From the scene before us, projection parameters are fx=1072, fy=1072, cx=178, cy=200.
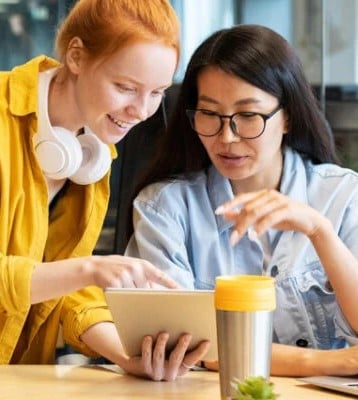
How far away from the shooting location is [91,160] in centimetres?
203

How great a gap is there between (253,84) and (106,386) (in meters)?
0.63

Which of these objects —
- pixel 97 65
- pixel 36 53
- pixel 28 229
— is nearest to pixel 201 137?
pixel 97 65

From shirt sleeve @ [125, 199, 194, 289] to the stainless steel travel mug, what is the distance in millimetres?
484

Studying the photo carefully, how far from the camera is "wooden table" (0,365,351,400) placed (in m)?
1.63

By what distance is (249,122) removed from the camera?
6.51 feet

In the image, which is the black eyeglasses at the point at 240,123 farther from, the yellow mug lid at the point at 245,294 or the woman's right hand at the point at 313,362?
the yellow mug lid at the point at 245,294

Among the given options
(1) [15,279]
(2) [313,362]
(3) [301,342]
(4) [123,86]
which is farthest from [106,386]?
(4) [123,86]

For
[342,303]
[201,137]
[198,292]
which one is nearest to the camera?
[198,292]

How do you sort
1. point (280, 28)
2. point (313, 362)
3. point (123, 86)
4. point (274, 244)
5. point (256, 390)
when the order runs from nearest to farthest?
1. point (256, 390)
2. point (313, 362)
3. point (123, 86)
4. point (274, 244)
5. point (280, 28)

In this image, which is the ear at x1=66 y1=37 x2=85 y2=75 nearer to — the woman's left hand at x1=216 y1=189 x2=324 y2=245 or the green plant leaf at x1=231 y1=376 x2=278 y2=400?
the woman's left hand at x1=216 y1=189 x2=324 y2=245

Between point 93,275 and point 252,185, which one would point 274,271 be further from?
point 93,275

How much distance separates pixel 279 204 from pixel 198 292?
23 centimetres

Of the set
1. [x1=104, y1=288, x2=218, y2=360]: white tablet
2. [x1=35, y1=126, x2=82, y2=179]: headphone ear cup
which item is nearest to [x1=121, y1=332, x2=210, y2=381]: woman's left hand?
[x1=104, y1=288, x2=218, y2=360]: white tablet

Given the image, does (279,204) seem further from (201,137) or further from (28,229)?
(28,229)
